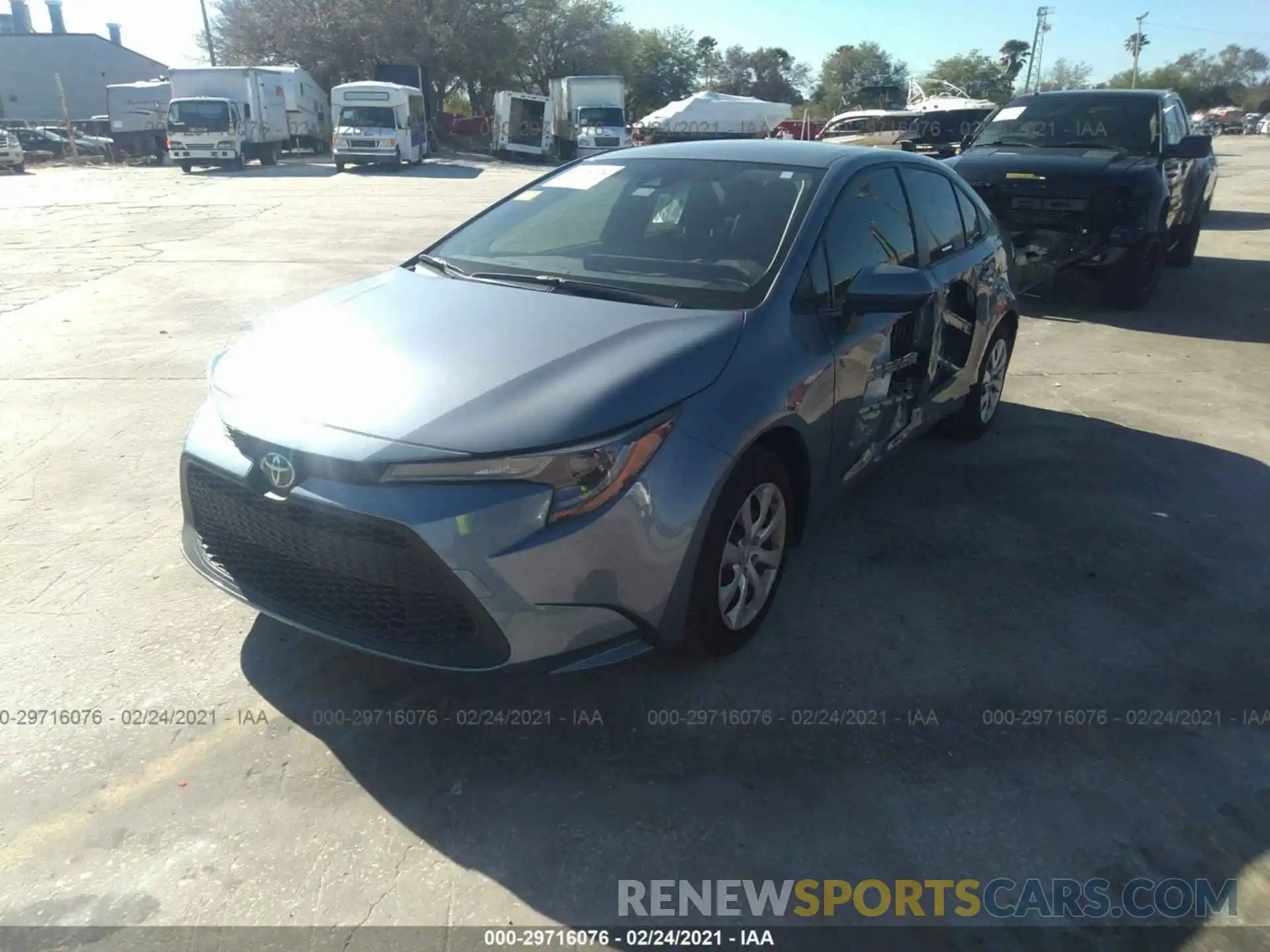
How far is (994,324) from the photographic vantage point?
17.1 ft

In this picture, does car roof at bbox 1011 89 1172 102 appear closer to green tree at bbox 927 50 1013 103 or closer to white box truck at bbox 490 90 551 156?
white box truck at bbox 490 90 551 156

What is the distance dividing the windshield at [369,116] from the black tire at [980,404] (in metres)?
27.3

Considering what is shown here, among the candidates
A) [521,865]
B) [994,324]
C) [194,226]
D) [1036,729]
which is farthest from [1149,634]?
[194,226]

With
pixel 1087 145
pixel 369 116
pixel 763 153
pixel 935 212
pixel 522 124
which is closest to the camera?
pixel 763 153

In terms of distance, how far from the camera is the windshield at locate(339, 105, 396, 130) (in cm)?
2909

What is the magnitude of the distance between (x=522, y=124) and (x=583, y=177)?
118ft

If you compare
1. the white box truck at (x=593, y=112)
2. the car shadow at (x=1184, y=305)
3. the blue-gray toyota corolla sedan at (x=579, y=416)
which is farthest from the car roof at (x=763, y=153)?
the white box truck at (x=593, y=112)

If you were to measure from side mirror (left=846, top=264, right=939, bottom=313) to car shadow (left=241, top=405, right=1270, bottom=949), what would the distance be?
1134 millimetres

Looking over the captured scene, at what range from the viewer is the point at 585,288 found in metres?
3.50

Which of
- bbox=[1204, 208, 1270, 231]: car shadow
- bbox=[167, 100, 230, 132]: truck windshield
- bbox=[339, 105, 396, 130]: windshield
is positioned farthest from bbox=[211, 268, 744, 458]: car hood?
bbox=[167, 100, 230, 132]: truck windshield

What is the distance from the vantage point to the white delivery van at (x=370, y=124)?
28.7m

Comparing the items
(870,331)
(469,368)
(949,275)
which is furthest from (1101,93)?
(469,368)

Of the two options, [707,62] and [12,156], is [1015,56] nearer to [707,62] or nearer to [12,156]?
[707,62]

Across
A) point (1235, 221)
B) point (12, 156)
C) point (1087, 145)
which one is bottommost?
point (12, 156)
